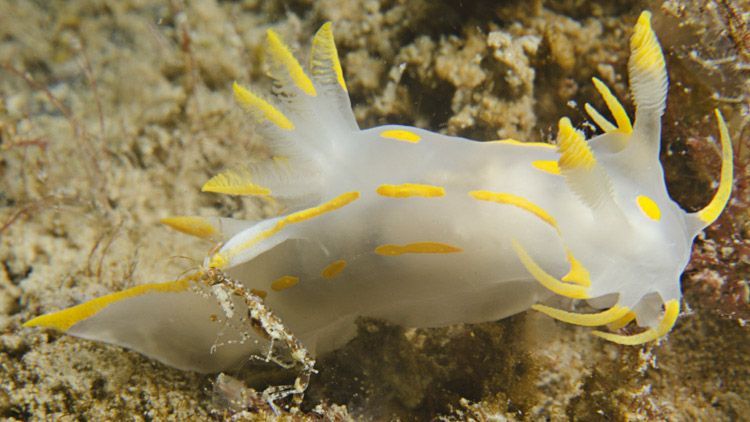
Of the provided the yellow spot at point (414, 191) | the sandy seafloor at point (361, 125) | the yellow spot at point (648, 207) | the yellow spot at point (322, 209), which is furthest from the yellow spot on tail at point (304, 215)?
the yellow spot at point (648, 207)

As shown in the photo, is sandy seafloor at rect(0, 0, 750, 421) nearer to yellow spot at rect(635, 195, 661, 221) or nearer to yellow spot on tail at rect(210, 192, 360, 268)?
yellow spot at rect(635, 195, 661, 221)

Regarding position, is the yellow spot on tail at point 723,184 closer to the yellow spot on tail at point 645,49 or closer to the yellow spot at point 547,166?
the yellow spot on tail at point 645,49

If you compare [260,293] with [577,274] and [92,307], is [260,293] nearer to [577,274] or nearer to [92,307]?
[92,307]

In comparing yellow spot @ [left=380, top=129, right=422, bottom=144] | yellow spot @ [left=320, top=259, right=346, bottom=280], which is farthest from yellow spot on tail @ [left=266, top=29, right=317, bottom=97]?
yellow spot @ [left=320, top=259, right=346, bottom=280]

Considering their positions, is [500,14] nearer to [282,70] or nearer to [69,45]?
[282,70]

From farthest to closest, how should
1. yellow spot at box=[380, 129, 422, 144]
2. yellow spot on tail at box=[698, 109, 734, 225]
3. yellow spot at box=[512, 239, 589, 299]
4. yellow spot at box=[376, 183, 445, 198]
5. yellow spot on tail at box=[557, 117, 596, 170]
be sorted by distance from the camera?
yellow spot at box=[380, 129, 422, 144] → yellow spot at box=[376, 183, 445, 198] → yellow spot on tail at box=[698, 109, 734, 225] → yellow spot at box=[512, 239, 589, 299] → yellow spot on tail at box=[557, 117, 596, 170]

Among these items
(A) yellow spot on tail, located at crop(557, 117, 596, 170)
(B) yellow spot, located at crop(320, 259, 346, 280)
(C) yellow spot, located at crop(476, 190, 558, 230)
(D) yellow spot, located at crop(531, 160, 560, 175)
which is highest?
(A) yellow spot on tail, located at crop(557, 117, 596, 170)

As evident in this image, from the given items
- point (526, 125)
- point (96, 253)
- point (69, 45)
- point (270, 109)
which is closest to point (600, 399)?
point (526, 125)
